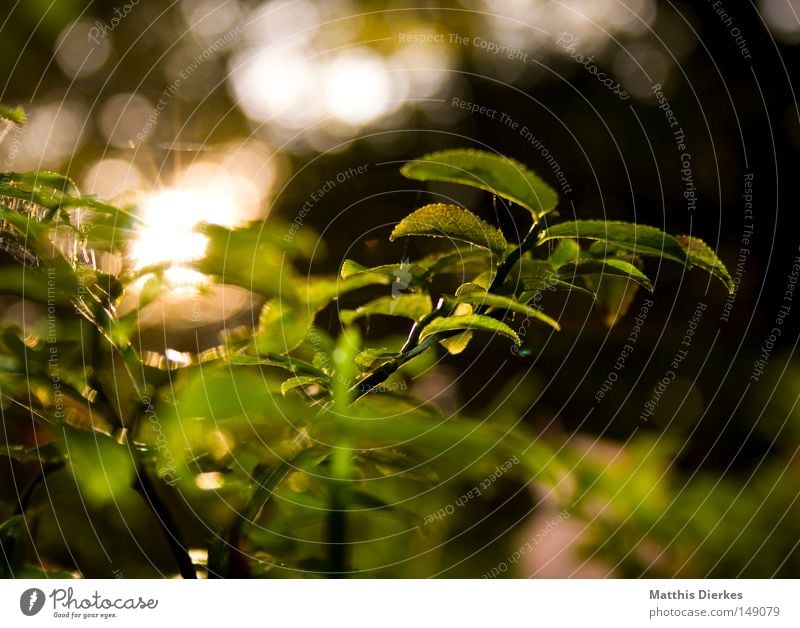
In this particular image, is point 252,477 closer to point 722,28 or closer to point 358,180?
point 358,180

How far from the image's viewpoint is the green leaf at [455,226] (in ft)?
0.89

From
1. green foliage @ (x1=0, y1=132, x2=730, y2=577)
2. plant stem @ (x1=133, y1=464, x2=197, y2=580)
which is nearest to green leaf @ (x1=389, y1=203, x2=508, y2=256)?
green foliage @ (x1=0, y1=132, x2=730, y2=577)

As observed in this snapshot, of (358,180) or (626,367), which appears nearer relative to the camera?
(358,180)

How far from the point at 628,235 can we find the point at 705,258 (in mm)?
39

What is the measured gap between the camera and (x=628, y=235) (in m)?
0.27

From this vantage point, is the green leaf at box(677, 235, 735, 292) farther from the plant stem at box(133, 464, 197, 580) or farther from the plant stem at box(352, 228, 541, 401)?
the plant stem at box(133, 464, 197, 580)

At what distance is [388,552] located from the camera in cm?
34

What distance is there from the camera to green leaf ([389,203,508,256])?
0.89 ft

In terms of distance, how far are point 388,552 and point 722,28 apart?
68cm

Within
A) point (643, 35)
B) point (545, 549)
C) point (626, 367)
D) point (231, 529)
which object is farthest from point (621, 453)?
point (643, 35)

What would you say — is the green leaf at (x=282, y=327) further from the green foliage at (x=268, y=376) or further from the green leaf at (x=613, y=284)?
the green leaf at (x=613, y=284)

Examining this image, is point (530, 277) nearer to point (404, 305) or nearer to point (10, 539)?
point (404, 305)
